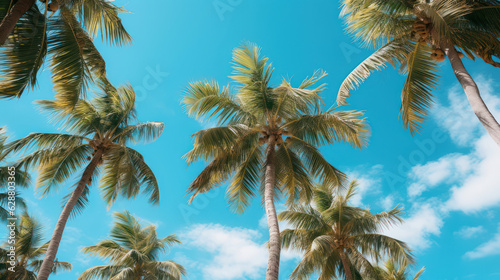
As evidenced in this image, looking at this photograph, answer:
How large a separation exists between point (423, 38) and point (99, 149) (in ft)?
37.6

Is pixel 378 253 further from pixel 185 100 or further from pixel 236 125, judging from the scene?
pixel 185 100

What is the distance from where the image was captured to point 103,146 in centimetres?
1386

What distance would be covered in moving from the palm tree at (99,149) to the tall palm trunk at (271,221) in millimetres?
5009

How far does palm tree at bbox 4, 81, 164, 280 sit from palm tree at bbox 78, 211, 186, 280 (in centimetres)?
440

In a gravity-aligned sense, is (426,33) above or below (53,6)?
above

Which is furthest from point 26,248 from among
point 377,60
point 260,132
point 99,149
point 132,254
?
point 377,60

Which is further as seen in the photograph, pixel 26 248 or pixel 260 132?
pixel 26 248

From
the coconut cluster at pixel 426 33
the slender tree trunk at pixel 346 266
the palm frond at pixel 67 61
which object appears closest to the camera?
the palm frond at pixel 67 61

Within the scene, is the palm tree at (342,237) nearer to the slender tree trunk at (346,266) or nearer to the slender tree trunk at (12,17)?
the slender tree trunk at (346,266)

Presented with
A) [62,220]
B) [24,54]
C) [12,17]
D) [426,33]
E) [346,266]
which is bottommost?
[62,220]

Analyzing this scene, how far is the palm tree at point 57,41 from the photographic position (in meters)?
7.09

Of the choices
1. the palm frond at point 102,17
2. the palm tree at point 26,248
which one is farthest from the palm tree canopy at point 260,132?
the palm tree at point 26,248

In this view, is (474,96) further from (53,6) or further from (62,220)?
A: (62,220)

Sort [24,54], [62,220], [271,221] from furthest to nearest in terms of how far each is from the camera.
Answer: [62,220] < [271,221] < [24,54]
